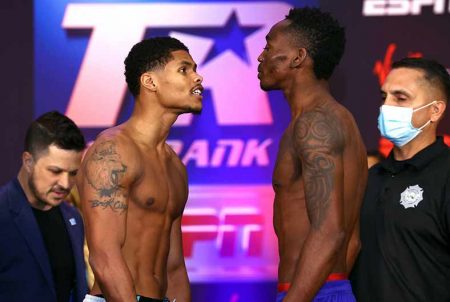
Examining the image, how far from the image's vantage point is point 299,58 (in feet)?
11.9

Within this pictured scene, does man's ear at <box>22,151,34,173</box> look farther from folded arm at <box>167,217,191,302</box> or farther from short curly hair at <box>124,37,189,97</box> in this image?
folded arm at <box>167,217,191,302</box>

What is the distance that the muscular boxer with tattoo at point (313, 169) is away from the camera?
3.26 metres

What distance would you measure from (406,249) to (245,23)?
2336 millimetres

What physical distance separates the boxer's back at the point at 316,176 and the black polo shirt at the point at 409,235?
254mm

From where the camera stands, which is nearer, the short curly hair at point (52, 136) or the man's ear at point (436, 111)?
the man's ear at point (436, 111)

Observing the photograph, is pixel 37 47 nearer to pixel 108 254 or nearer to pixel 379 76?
pixel 379 76

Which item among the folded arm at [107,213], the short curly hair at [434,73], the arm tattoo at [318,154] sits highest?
the short curly hair at [434,73]

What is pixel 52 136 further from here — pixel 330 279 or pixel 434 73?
pixel 434 73

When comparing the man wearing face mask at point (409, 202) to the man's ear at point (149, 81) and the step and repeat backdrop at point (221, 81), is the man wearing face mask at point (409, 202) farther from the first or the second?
the step and repeat backdrop at point (221, 81)

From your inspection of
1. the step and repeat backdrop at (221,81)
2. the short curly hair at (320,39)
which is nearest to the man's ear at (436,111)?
the short curly hair at (320,39)

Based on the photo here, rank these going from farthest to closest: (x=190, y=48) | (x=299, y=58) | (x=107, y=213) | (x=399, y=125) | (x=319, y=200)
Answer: (x=190, y=48), (x=399, y=125), (x=299, y=58), (x=107, y=213), (x=319, y=200)

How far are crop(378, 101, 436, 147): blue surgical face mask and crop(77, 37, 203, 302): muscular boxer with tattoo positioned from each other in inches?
30.6

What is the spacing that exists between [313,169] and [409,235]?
0.61 m

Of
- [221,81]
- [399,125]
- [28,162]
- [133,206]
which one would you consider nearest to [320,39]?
[399,125]
